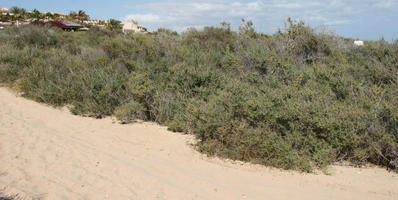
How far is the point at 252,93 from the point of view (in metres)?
7.16

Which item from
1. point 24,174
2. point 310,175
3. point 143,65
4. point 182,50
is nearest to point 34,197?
point 24,174

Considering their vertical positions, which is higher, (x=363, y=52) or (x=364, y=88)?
(x=363, y=52)

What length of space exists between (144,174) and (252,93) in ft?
10.0

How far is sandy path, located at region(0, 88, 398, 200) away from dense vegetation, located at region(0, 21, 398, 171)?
426 millimetres

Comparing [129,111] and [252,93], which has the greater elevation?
[252,93]

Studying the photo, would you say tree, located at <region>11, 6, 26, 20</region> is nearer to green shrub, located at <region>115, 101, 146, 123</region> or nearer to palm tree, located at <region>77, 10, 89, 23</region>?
palm tree, located at <region>77, 10, 89, 23</region>

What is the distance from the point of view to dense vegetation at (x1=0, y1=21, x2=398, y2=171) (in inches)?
239

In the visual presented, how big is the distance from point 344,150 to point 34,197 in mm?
5545

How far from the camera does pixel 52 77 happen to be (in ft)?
38.0

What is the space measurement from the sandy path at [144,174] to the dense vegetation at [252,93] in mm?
426

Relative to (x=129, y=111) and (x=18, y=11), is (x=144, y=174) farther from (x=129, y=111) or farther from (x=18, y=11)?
(x=18, y=11)

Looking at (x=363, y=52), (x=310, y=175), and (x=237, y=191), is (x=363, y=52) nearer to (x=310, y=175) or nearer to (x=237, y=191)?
(x=310, y=175)

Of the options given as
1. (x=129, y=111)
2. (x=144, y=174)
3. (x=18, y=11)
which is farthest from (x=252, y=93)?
(x=18, y=11)

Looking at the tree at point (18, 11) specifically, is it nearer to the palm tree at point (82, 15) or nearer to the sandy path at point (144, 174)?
the palm tree at point (82, 15)
